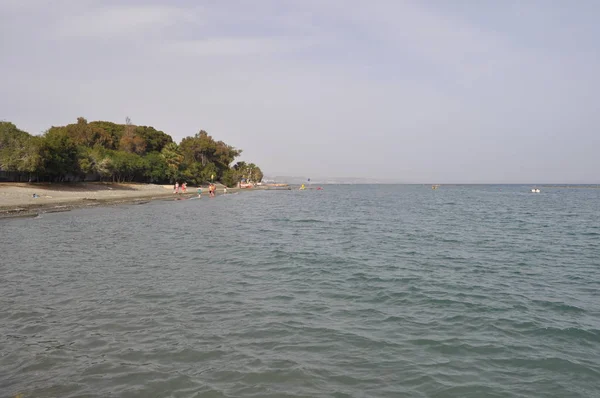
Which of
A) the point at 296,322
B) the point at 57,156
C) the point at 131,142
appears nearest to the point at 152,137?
the point at 131,142

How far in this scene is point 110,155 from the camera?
2781 inches

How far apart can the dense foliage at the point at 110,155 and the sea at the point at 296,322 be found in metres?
38.7

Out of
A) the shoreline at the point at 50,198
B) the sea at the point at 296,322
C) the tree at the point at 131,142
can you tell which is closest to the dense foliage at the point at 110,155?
the tree at the point at 131,142

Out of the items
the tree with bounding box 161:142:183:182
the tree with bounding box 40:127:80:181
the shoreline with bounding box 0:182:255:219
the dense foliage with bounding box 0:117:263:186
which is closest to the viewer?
the shoreline with bounding box 0:182:255:219

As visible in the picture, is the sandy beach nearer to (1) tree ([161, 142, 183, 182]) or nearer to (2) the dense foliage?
(2) the dense foliage

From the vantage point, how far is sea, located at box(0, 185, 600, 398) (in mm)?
6395

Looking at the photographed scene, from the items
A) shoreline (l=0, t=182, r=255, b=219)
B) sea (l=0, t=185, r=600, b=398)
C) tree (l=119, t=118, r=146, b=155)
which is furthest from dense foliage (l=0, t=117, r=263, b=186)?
sea (l=0, t=185, r=600, b=398)

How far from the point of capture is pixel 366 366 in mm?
6926

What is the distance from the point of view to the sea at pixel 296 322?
6395mm

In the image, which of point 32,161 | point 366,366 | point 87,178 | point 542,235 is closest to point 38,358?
point 366,366

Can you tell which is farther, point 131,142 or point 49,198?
point 131,142

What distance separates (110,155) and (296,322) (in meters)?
69.0

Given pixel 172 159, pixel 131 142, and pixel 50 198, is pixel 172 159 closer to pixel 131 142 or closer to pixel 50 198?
pixel 131 142

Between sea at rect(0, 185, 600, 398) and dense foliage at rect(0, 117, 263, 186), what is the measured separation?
3870 cm
